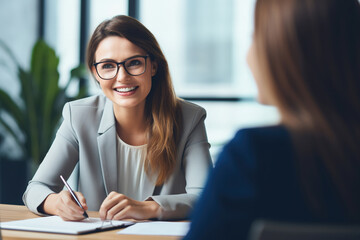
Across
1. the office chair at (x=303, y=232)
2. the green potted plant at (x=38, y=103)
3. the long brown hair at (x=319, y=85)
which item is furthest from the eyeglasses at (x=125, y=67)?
the green potted plant at (x=38, y=103)

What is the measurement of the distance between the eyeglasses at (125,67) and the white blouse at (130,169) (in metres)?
0.30

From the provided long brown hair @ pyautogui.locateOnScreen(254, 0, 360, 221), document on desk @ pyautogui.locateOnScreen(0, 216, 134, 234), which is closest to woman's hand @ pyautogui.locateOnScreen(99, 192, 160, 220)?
document on desk @ pyautogui.locateOnScreen(0, 216, 134, 234)

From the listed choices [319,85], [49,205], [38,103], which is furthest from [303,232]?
[38,103]

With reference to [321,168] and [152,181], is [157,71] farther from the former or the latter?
[321,168]

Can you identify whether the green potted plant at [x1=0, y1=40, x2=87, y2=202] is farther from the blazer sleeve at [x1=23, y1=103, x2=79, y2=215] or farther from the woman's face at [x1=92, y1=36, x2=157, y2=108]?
the woman's face at [x1=92, y1=36, x2=157, y2=108]

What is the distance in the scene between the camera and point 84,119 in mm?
1882

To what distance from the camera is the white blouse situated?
187 centimetres

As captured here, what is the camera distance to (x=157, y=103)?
76.4 inches

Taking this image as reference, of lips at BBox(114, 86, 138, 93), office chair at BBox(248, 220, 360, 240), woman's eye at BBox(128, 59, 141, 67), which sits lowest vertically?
office chair at BBox(248, 220, 360, 240)

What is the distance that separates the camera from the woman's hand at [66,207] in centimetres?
139

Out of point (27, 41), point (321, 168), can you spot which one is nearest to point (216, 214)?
point (321, 168)

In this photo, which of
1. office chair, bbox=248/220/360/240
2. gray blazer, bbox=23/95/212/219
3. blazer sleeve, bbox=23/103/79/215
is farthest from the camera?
gray blazer, bbox=23/95/212/219

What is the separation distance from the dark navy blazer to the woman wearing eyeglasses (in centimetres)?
102

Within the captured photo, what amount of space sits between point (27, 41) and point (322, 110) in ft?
13.5
